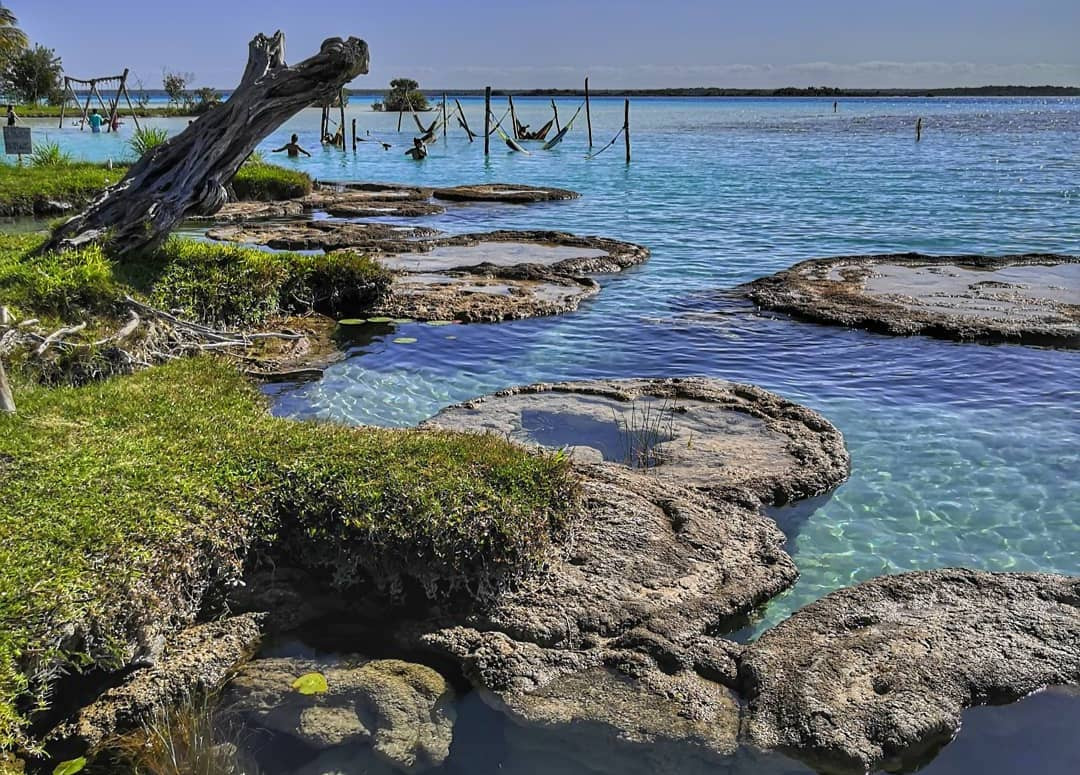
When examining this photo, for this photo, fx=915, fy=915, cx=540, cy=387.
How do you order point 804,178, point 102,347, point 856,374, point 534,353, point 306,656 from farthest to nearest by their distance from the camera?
point 804,178 → point 534,353 → point 856,374 → point 102,347 → point 306,656

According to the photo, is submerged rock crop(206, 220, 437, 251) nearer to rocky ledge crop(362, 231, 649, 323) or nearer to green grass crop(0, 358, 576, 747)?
rocky ledge crop(362, 231, 649, 323)

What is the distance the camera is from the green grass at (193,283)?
9609 millimetres

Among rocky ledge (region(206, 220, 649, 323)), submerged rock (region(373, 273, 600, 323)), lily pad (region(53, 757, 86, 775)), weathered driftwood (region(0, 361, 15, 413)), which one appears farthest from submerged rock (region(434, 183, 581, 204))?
lily pad (region(53, 757, 86, 775))

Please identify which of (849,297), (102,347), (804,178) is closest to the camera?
(102,347)

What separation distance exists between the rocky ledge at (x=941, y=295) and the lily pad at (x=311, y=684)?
9417 mm

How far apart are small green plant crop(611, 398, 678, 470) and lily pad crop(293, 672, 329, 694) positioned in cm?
333

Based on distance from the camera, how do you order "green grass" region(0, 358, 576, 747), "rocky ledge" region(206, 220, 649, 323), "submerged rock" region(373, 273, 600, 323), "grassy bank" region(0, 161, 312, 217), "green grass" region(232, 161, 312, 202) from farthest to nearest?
"green grass" region(232, 161, 312, 202) → "grassy bank" region(0, 161, 312, 217) → "rocky ledge" region(206, 220, 649, 323) → "submerged rock" region(373, 273, 600, 323) → "green grass" region(0, 358, 576, 747)

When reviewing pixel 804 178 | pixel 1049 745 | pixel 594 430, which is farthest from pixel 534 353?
pixel 804 178

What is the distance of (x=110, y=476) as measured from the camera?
18.2 ft

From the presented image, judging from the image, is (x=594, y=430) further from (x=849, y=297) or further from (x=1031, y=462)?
(x=849, y=297)

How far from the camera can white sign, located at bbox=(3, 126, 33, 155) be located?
21945mm

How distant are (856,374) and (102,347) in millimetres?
7912

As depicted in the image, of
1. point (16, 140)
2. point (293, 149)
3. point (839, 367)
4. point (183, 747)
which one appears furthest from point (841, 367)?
point (293, 149)

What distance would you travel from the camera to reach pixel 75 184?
20797mm
